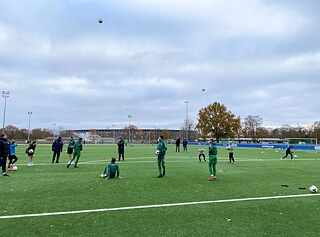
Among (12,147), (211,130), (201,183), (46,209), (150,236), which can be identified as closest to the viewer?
(150,236)

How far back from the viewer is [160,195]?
347 inches

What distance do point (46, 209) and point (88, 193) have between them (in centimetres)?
211

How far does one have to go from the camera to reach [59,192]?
9.15m

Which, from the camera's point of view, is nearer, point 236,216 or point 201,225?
point 201,225

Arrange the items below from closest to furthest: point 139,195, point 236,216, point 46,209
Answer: point 236,216 < point 46,209 < point 139,195

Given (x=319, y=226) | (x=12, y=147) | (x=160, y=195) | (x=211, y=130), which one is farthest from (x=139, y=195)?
(x=211, y=130)

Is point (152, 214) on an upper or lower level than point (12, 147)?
lower

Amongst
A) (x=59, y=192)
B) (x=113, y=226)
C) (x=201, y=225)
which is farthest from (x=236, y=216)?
(x=59, y=192)

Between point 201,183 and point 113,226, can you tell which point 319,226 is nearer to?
point 113,226

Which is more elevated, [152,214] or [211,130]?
[211,130]

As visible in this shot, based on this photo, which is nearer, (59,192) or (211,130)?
(59,192)

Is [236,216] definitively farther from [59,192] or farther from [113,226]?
[59,192]

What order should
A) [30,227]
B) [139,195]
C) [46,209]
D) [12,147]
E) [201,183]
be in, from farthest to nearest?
1. [12,147]
2. [201,183]
3. [139,195]
4. [46,209]
5. [30,227]

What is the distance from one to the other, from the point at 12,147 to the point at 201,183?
39.8ft
